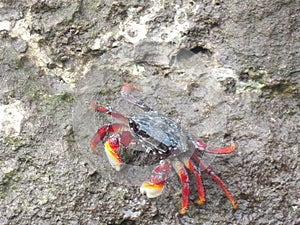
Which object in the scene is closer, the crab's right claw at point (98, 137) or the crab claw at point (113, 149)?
the crab claw at point (113, 149)

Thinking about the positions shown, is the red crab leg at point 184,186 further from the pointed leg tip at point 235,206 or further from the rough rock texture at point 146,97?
the pointed leg tip at point 235,206

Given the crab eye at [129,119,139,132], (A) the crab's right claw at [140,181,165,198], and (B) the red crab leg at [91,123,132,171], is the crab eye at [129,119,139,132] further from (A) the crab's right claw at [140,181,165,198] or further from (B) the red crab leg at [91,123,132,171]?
(A) the crab's right claw at [140,181,165,198]

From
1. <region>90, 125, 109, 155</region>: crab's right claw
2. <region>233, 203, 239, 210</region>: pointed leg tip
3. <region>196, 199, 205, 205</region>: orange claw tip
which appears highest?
<region>90, 125, 109, 155</region>: crab's right claw

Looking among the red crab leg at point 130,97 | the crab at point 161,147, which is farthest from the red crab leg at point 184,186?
the red crab leg at point 130,97

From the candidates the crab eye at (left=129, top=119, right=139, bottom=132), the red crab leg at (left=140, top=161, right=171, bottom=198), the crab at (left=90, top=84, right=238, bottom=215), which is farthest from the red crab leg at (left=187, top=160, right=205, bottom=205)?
the crab eye at (left=129, top=119, right=139, bottom=132)

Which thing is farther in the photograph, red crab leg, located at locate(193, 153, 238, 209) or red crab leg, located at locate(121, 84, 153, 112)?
red crab leg, located at locate(121, 84, 153, 112)

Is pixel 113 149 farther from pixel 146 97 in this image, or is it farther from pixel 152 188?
pixel 146 97

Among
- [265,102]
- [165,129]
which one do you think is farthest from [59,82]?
[265,102]

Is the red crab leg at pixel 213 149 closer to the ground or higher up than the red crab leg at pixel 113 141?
closer to the ground

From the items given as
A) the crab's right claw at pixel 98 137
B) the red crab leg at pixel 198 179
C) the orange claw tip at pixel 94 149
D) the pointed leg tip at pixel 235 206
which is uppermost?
the crab's right claw at pixel 98 137
